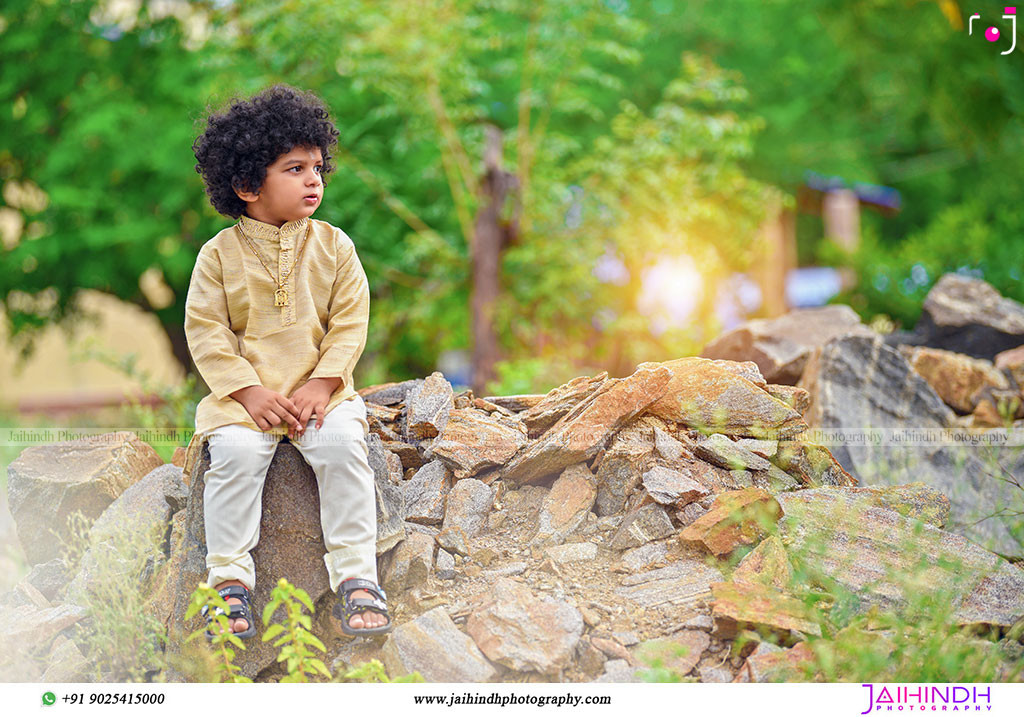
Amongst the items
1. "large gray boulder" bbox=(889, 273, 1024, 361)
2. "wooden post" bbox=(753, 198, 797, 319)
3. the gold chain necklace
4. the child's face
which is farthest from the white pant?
"wooden post" bbox=(753, 198, 797, 319)

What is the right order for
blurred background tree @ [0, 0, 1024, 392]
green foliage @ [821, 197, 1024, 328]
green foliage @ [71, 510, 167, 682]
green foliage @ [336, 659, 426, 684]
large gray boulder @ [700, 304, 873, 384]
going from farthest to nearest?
blurred background tree @ [0, 0, 1024, 392] < green foliage @ [821, 197, 1024, 328] < large gray boulder @ [700, 304, 873, 384] < green foliage @ [71, 510, 167, 682] < green foliage @ [336, 659, 426, 684]

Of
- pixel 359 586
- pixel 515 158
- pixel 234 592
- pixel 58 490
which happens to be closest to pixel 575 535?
pixel 359 586

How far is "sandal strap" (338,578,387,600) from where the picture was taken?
257 cm

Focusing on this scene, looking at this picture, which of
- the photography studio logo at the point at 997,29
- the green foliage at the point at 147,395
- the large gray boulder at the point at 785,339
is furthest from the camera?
the photography studio logo at the point at 997,29

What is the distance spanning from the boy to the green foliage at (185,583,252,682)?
61 mm

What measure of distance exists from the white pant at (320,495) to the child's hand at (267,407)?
0.05 meters

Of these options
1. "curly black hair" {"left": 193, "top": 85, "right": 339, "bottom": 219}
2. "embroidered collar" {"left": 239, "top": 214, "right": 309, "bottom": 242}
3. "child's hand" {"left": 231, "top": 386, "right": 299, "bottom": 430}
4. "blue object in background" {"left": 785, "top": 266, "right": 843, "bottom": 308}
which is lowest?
"blue object in background" {"left": 785, "top": 266, "right": 843, "bottom": 308}

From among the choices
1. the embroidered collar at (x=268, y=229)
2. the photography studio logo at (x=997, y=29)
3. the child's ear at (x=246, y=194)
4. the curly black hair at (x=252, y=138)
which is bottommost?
the embroidered collar at (x=268, y=229)

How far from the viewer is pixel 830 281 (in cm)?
1250

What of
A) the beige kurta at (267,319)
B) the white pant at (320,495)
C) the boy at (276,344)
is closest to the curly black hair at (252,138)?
the boy at (276,344)

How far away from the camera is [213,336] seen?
2.65 metres

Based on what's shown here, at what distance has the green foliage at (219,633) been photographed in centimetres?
237
